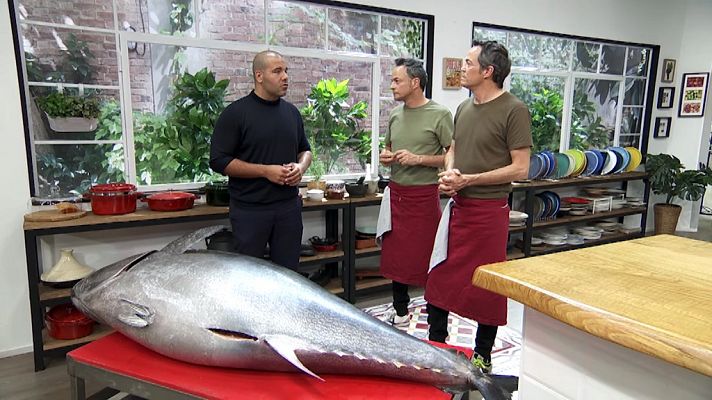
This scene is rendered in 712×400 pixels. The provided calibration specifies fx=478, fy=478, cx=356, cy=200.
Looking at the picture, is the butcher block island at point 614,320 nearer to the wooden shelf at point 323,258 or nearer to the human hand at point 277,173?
the human hand at point 277,173

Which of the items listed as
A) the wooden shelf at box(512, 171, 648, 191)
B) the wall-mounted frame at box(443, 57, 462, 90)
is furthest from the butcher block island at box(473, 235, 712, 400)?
the wooden shelf at box(512, 171, 648, 191)

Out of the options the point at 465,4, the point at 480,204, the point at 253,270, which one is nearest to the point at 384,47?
the point at 465,4

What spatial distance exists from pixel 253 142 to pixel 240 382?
137 cm

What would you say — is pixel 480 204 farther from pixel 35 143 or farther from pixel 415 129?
pixel 35 143

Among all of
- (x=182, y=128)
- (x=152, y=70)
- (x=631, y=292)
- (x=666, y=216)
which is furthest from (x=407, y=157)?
(x=666, y=216)

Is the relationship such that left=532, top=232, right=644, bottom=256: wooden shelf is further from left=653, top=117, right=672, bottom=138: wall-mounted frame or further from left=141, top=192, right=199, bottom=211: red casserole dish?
left=141, top=192, right=199, bottom=211: red casserole dish

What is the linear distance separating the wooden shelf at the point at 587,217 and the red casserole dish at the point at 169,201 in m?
3.27

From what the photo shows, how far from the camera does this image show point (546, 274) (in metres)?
0.92

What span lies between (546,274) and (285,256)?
181 centimetres

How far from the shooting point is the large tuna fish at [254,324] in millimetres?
1271

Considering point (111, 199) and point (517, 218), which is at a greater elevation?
point (111, 199)

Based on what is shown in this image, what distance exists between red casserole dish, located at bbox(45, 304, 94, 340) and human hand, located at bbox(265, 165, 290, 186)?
1.33 metres

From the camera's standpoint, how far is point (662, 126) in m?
5.92

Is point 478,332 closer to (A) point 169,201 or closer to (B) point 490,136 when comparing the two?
(B) point 490,136
